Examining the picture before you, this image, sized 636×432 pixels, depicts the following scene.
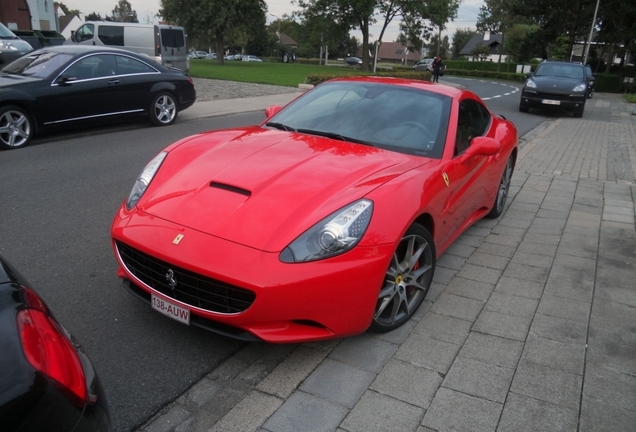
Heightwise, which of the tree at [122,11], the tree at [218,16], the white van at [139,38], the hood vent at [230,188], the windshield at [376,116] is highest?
the tree at [122,11]

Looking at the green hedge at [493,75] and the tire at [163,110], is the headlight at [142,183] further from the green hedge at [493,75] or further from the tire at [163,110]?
the green hedge at [493,75]

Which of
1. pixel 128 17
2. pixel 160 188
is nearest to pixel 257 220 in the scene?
pixel 160 188

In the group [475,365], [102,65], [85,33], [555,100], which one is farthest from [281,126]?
[85,33]

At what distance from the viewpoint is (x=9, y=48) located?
13234 millimetres

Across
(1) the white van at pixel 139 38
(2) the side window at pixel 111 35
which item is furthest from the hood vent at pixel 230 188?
(2) the side window at pixel 111 35

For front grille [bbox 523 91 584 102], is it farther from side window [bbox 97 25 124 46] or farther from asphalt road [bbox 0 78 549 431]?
side window [bbox 97 25 124 46]

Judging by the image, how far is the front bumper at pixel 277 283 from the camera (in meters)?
2.52

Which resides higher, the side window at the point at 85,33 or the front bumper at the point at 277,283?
the side window at the point at 85,33

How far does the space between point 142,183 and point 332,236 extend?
1.40 m

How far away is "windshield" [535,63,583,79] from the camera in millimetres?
17125

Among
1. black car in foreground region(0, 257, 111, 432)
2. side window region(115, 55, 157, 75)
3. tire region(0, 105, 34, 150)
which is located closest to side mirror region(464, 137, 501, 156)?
black car in foreground region(0, 257, 111, 432)

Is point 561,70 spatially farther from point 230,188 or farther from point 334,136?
point 230,188

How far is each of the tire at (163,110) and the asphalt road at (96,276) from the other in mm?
2762

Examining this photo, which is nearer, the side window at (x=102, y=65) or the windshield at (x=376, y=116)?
the windshield at (x=376, y=116)
